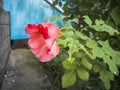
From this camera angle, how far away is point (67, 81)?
0.90m

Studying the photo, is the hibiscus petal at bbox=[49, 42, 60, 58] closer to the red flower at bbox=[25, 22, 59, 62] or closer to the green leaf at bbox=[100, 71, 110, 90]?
the red flower at bbox=[25, 22, 59, 62]

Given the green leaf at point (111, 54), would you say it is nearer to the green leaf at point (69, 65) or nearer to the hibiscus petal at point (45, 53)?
the green leaf at point (69, 65)

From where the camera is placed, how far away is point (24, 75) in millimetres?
4516

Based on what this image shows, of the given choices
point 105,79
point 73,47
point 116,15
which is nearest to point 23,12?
point 116,15

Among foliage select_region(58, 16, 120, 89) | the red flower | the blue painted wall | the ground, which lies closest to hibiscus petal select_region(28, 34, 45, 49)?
the red flower

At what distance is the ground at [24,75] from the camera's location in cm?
396

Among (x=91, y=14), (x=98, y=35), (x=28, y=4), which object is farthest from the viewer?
(x=28, y=4)

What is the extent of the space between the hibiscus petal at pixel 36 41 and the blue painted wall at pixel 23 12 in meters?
5.37

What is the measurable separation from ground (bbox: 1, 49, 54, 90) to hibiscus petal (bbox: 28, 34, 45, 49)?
3.17 metres

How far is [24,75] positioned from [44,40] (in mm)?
3865

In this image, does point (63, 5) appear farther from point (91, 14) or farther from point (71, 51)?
point (71, 51)

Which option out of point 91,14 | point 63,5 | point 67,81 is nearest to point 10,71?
point 63,5

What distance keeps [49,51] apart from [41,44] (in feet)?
0.12

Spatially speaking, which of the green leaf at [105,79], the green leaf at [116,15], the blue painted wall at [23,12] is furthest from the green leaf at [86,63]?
the blue painted wall at [23,12]
